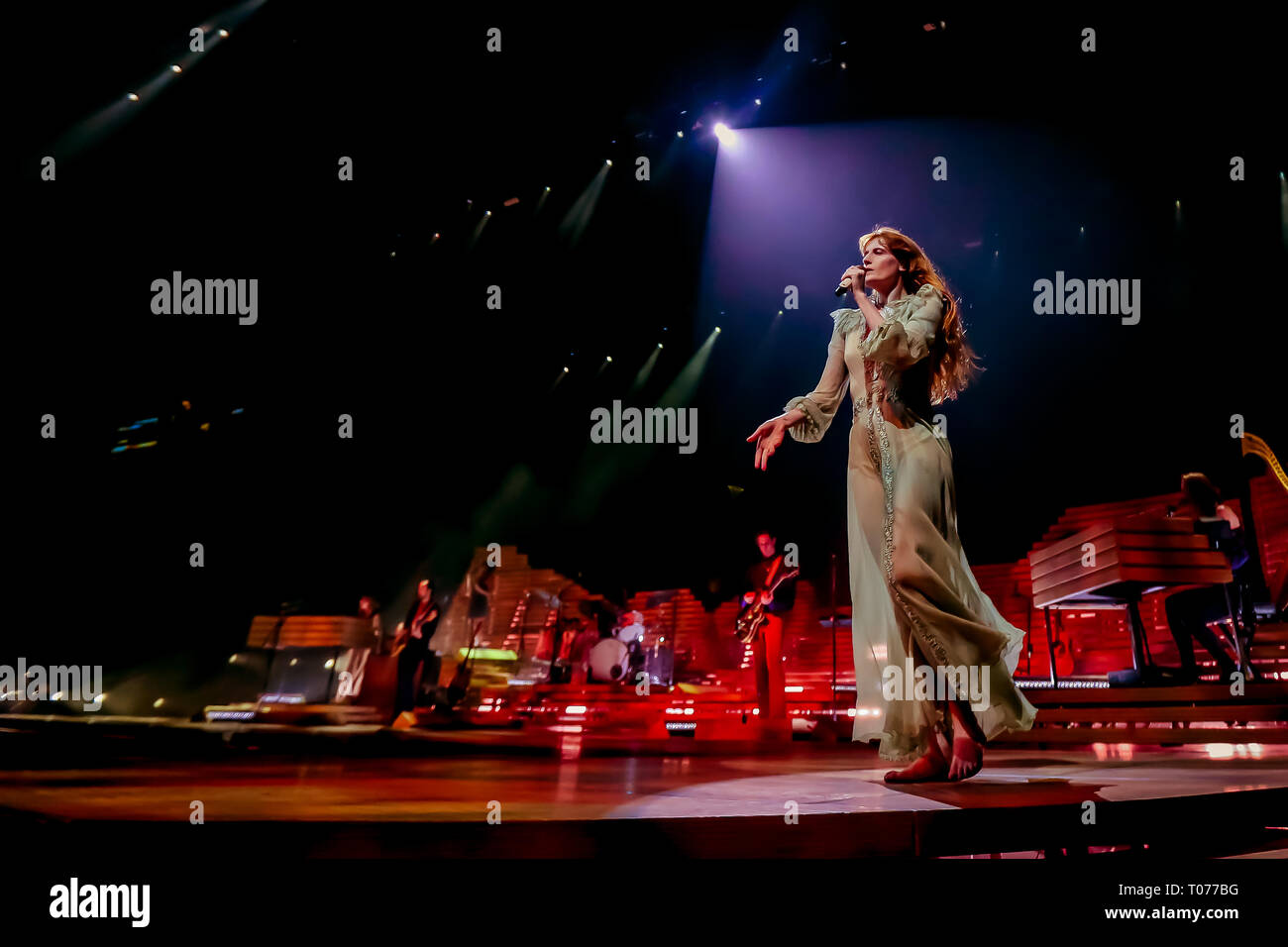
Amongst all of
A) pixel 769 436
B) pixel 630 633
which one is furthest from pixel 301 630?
pixel 769 436

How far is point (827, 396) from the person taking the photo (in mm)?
2826

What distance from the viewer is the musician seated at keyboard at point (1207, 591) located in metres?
5.72

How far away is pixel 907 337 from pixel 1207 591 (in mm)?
5285

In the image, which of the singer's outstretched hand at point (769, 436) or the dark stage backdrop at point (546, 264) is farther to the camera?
the dark stage backdrop at point (546, 264)

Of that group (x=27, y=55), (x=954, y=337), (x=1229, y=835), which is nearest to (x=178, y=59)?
(x=27, y=55)

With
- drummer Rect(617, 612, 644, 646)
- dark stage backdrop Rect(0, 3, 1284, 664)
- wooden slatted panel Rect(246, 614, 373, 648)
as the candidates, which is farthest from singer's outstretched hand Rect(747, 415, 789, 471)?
wooden slatted panel Rect(246, 614, 373, 648)

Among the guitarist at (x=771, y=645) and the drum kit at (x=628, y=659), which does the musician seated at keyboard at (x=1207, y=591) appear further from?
the drum kit at (x=628, y=659)

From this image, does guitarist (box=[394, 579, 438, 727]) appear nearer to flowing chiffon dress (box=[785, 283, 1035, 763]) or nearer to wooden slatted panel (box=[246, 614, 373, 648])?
wooden slatted panel (box=[246, 614, 373, 648])

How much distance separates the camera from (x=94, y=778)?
248 cm

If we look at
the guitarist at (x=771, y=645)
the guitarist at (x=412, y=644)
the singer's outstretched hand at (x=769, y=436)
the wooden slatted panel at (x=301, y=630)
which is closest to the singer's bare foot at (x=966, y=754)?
the singer's outstretched hand at (x=769, y=436)

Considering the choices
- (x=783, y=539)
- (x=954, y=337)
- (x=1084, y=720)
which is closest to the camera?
(x=954, y=337)

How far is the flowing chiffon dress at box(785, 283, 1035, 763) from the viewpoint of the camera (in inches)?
93.4
